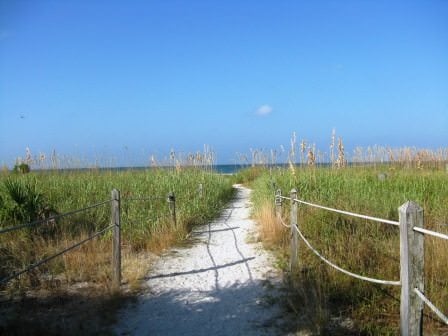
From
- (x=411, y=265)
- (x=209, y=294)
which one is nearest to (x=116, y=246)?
(x=209, y=294)

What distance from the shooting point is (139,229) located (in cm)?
767

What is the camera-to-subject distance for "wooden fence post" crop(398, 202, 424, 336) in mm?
2463

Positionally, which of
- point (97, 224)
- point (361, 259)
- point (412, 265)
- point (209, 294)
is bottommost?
point (209, 294)

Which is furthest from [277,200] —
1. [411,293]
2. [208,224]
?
[411,293]

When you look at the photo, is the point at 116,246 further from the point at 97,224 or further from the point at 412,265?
the point at 412,265

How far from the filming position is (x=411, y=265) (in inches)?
99.3

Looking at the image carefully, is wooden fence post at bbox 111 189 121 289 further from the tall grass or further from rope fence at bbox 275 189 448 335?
rope fence at bbox 275 189 448 335

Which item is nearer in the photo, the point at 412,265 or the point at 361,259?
the point at 412,265

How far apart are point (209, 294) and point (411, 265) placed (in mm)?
2810

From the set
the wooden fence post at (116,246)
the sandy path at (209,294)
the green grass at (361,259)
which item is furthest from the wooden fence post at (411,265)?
the wooden fence post at (116,246)

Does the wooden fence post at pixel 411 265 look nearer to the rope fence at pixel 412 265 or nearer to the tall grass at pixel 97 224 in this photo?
the rope fence at pixel 412 265

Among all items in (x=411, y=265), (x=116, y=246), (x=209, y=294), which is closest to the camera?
(x=411, y=265)

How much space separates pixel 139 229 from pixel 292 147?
627cm

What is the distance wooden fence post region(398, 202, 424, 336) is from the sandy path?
4.73 feet
